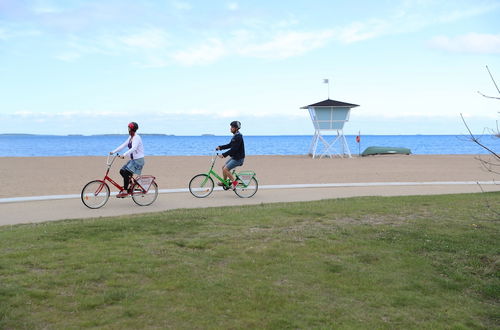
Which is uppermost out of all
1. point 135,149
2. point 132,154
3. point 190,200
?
point 135,149

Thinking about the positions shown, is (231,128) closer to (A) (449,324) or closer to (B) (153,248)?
(B) (153,248)

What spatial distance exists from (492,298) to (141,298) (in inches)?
143

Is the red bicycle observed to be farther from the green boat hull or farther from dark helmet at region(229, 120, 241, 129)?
the green boat hull

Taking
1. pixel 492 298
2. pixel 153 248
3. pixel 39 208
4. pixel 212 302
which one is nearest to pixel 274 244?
pixel 153 248

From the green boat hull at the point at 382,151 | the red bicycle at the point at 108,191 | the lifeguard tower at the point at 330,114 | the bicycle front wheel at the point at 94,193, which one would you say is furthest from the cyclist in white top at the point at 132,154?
the green boat hull at the point at 382,151

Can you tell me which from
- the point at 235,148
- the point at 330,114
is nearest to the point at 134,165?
the point at 235,148

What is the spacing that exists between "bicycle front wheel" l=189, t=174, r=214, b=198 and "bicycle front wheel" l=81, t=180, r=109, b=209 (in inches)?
98.9

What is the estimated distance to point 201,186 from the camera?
12938mm

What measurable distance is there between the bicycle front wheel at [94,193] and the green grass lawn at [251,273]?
201 centimetres

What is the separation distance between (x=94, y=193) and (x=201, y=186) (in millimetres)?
2904

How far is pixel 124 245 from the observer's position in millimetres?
6844

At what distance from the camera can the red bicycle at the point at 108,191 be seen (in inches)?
429

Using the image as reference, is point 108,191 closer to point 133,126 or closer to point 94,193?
point 94,193

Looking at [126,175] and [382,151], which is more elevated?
[382,151]
